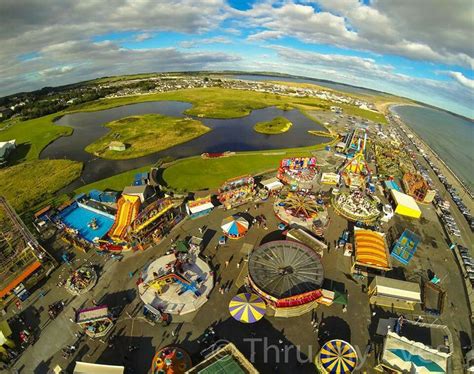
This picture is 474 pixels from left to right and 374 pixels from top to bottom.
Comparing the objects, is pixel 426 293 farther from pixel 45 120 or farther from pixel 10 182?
pixel 45 120

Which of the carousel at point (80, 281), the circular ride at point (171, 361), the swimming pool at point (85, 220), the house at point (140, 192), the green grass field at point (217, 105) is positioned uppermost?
the green grass field at point (217, 105)

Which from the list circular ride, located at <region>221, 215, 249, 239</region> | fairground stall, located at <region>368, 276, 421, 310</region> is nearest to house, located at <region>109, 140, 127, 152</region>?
circular ride, located at <region>221, 215, 249, 239</region>

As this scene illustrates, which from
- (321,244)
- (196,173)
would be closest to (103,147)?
Answer: (196,173)

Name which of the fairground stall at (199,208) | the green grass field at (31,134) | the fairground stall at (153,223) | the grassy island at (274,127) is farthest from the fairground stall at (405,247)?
the green grass field at (31,134)

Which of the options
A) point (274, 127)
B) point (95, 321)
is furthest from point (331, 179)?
point (274, 127)

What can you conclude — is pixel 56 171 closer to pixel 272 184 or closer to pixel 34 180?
pixel 34 180

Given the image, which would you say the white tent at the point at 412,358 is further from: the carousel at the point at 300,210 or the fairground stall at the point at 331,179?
the fairground stall at the point at 331,179
